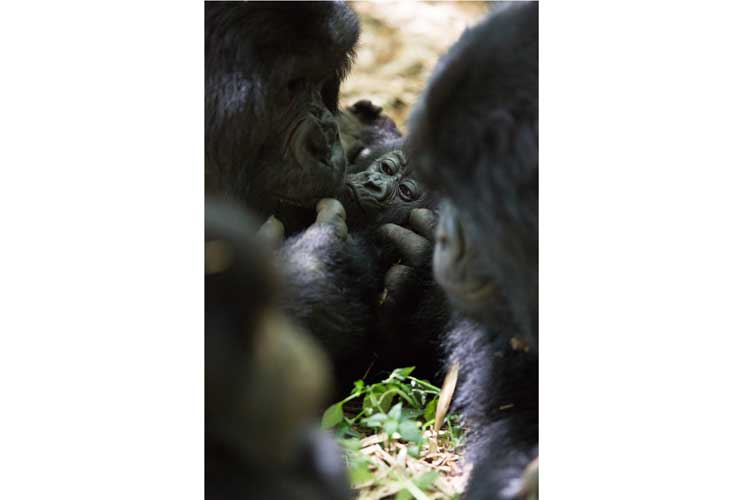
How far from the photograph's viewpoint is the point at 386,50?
10.9 feet

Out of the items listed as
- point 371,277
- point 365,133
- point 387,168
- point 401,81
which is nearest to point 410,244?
point 371,277

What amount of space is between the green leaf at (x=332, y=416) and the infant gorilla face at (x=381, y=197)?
529mm

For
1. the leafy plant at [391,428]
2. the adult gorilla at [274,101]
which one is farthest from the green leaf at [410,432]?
the adult gorilla at [274,101]

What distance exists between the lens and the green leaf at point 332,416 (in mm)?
1538

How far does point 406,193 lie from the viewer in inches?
82.6

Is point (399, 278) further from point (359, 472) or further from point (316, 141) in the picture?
point (359, 472)

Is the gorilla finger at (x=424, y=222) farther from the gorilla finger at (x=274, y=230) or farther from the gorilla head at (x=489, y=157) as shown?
the gorilla head at (x=489, y=157)

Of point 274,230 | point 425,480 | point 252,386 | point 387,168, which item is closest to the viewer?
point 252,386

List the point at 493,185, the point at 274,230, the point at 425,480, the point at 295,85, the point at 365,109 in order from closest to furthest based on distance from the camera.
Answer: the point at 493,185, the point at 425,480, the point at 274,230, the point at 295,85, the point at 365,109

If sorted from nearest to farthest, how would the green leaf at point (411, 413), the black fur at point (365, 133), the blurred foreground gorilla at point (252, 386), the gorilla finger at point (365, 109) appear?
1. the blurred foreground gorilla at point (252, 386)
2. the green leaf at point (411, 413)
3. the black fur at point (365, 133)
4. the gorilla finger at point (365, 109)

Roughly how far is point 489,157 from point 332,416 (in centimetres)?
57

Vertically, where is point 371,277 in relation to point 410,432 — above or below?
above

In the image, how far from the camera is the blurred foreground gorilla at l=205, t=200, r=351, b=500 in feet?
3.28
